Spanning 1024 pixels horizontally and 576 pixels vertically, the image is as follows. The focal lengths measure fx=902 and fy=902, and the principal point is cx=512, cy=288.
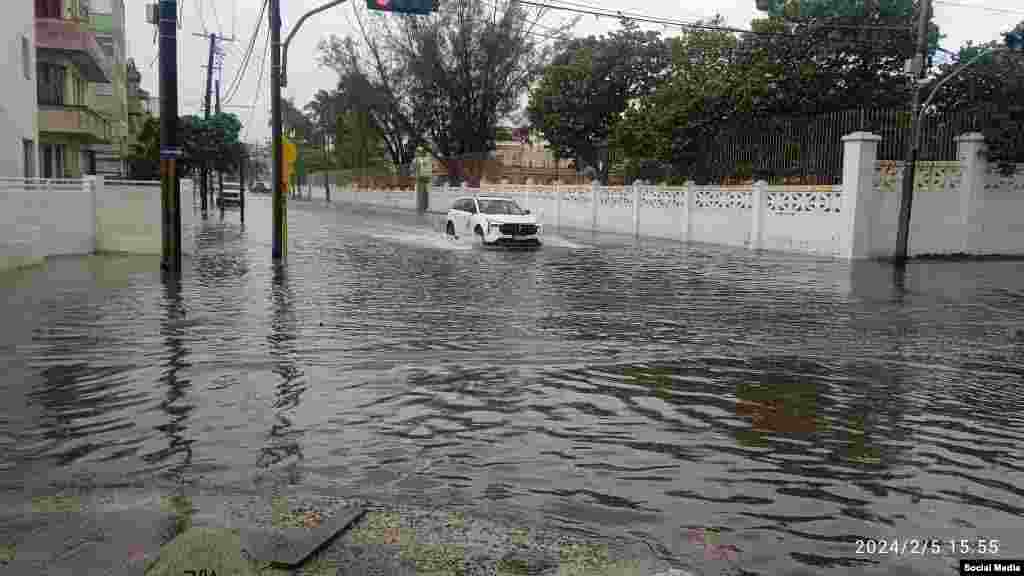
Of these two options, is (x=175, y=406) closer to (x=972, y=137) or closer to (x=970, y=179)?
(x=972, y=137)

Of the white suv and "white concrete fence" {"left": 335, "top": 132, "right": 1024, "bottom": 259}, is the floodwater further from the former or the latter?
the white suv

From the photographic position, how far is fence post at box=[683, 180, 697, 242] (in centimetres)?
3053

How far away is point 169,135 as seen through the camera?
16.0 meters

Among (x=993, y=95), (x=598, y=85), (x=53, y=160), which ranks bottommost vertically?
(x=53, y=160)

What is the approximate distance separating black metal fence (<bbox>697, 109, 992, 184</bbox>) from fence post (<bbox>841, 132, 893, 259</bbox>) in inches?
35.9

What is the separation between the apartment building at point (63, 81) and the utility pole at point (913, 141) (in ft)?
81.4

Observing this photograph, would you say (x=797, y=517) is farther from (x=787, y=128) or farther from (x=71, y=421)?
(x=787, y=128)

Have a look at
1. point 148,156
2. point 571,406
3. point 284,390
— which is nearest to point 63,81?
point 148,156

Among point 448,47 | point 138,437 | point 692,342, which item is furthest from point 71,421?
point 448,47

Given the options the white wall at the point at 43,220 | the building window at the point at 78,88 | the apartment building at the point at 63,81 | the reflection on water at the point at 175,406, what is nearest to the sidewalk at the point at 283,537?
the reflection on water at the point at 175,406

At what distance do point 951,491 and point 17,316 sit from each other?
1047 cm

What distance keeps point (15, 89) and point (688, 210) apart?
2046cm

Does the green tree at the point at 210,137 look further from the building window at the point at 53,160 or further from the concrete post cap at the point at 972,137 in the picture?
the concrete post cap at the point at 972,137

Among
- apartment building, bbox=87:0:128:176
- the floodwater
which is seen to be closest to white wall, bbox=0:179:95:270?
the floodwater
